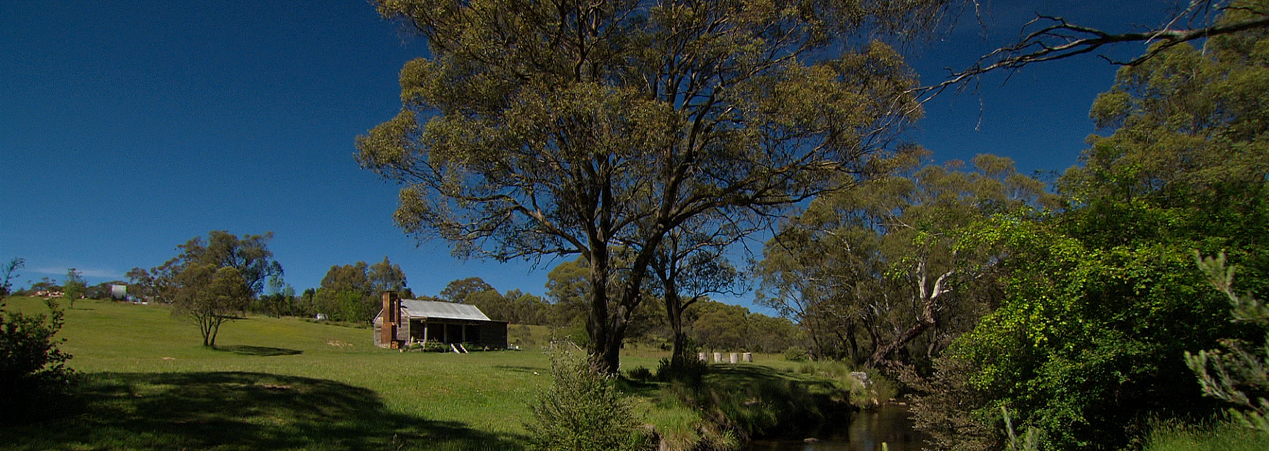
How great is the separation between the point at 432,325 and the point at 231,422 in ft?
130

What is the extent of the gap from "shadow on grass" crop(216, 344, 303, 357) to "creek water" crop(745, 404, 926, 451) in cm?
2925

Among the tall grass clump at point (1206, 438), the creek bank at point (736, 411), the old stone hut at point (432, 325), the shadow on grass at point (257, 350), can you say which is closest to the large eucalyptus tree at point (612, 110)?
the creek bank at point (736, 411)

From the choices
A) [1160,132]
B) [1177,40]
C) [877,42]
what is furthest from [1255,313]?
[1160,132]

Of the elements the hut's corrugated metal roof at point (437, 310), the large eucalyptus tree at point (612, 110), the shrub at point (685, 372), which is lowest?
the shrub at point (685, 372)

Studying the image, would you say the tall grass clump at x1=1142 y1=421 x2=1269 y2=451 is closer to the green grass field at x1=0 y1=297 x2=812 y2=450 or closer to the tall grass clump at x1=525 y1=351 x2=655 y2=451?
the tall grass clump at x1=525 y1=351 x2=655 y2=451

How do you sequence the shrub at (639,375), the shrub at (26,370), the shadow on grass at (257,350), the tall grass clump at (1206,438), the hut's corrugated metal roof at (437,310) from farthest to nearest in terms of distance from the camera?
the hut's corrugated metal roof at (437,310) < the shadow on grass at (257,350) < the shrub at (639,375) < the shrub at (26,370) < the tall grass clump at (1206,438)

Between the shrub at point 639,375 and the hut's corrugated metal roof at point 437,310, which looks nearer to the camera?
the shrub at point 639,375

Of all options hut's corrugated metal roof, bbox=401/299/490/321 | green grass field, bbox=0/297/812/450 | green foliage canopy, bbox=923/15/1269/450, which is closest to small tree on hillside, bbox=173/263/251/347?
hut's corrugated metal roof, bbox=401/299/490/321

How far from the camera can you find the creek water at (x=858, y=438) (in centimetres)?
1443

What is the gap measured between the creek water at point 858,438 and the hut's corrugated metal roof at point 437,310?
33.2m

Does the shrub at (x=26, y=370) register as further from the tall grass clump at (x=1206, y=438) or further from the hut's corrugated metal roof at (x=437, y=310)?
the hut's corrugated metal roof at (x=437, y=310)

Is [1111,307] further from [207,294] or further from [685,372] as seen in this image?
[207,294]

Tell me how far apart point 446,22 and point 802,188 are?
9539mm

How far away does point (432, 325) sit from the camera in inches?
1810
